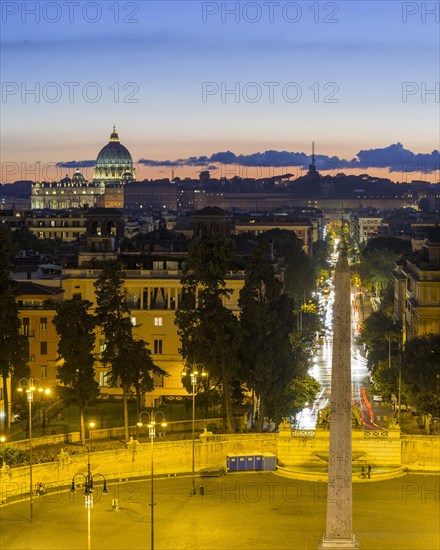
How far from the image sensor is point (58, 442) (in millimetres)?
63844

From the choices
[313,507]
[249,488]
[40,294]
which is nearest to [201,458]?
[249,488]

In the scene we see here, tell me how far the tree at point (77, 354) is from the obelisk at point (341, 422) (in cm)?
2635

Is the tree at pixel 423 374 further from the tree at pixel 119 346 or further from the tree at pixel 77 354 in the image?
the tree at pixel 77 354

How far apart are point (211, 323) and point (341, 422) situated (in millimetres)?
29658

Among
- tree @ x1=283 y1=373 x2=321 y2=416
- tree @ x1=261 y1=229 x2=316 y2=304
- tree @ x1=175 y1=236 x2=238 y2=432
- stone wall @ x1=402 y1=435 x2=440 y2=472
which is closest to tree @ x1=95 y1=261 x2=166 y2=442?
tree @ x1=175 y1=236 x2=238 y2=432

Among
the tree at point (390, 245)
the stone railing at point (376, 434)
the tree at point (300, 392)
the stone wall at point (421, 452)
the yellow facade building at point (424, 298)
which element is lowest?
the stone wall at point (421, 452)

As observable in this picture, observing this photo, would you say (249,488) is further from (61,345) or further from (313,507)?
(61,345)

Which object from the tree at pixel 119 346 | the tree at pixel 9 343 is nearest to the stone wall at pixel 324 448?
the tree at pixel 119 346

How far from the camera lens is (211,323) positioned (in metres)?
69.3

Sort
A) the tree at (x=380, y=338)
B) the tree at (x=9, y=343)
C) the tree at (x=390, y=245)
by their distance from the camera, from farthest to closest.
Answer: the tree at (x=390, y=245) → the tree at (x=380, y=338) → the tree at (x=9, y=343)

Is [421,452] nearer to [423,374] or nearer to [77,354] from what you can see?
[423,374]

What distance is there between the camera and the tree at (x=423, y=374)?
7025 cm

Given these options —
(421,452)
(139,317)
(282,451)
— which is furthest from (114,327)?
(421,452)

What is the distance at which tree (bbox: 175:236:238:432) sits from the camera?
68.6 metres
